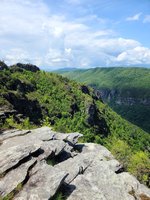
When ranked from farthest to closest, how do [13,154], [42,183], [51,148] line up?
[51,148]
[13,154]
[42,183]

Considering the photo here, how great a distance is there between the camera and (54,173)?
30.2m

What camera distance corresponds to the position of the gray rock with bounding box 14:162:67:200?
87.0ft

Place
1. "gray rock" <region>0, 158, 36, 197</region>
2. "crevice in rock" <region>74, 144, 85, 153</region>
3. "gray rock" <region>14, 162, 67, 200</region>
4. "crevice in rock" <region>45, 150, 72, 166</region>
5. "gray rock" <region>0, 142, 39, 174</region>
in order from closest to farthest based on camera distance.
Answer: "gray rock" <region>14, 162, 67, 200</region>, "gray rock" <region>0, 158, 36, 197</region>, "gray rock" <region>0, 142, 39, 174</region>, "crevice in rock" <region>45, 150, 72, 166</region>, "crevice in rock" <region>74, 144, 85, 153</region>

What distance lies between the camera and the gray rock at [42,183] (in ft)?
87.0

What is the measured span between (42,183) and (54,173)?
214cm

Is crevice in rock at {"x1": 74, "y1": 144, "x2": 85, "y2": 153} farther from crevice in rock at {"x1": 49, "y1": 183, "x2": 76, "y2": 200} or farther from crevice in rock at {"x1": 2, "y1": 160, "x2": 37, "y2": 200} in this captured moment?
crevice in rock at {"x1": 2, "y1": 160, "x2": 37, "y2": 200}

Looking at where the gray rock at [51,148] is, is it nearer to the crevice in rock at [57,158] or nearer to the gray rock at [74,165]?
the crevice in rock at [57,158]

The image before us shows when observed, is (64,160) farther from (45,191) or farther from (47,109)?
(47,109)

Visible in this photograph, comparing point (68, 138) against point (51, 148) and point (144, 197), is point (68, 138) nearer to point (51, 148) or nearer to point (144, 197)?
point (51, 148)

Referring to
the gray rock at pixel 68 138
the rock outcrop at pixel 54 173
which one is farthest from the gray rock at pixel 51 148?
the gray rock at pixel 68 138

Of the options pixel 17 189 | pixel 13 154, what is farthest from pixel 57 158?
pixel 17 189

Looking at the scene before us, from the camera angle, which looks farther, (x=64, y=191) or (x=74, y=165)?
(x=74, y=165)

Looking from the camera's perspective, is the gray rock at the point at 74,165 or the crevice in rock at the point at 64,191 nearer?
the crevice in rock at the point at 64,191

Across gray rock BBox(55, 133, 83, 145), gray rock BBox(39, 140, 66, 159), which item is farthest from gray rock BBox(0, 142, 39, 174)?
gray rock BBox(55, 133, 83, 145)
